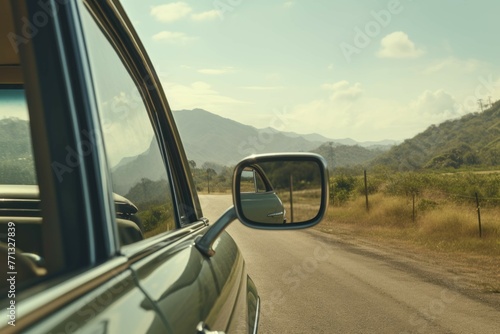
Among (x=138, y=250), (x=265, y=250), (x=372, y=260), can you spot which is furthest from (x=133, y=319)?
(x=265, y=250)

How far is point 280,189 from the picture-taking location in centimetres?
281

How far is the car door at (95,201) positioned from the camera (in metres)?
1.17

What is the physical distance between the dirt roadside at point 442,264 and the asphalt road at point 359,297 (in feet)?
0.26

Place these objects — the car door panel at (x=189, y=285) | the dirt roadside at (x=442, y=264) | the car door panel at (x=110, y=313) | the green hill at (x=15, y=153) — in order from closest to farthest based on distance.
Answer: the car door panel at (x=110, y=313) < the car door panel at (x=189, y=285) < the green hill at (x=15, y=153) < the dirt roadside at (x=442, y=264)

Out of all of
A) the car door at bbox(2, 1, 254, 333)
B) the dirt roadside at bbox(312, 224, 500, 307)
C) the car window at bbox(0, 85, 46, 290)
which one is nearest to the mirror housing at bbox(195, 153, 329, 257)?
the car door at bbox(2, 1, 254, 333)

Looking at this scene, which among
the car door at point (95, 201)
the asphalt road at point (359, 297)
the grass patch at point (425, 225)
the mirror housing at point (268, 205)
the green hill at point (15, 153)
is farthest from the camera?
the grass patch at point (425, 225)

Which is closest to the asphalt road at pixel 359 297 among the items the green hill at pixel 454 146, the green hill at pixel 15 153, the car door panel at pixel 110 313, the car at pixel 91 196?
the car at pixel 91 196

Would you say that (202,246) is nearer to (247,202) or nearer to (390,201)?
(247,202)

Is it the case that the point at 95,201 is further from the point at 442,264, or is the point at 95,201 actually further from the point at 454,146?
the point at 454,146

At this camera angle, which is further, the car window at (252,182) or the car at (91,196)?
the car window at (252,182)

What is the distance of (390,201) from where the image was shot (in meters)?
26.7

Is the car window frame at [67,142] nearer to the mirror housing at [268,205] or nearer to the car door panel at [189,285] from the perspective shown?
the car door panel at [189,285]

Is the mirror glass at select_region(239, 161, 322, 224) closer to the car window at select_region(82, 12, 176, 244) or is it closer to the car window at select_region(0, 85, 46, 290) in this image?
the car window at select_region(82, 12, 176, 244)

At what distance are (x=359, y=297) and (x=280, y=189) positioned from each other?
5.68 meters
